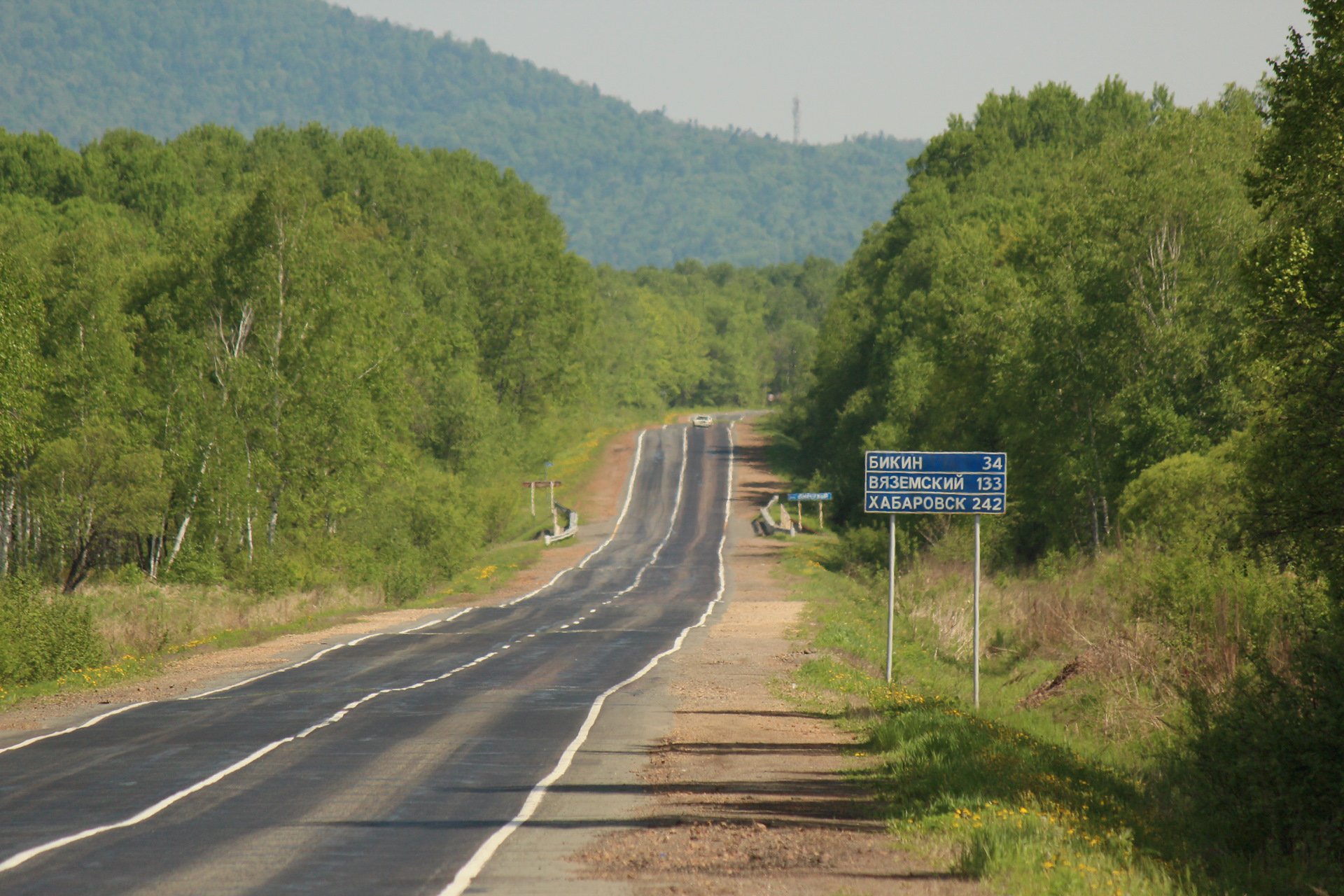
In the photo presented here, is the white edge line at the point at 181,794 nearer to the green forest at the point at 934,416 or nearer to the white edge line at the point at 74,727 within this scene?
the white edge line at the point at 74,727

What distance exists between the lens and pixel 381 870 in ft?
31.7

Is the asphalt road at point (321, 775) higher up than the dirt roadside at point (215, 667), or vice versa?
the asphalt road at point (321, 775)

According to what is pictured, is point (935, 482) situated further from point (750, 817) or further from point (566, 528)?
point (566, 528)

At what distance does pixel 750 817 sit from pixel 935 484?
9.13 metres

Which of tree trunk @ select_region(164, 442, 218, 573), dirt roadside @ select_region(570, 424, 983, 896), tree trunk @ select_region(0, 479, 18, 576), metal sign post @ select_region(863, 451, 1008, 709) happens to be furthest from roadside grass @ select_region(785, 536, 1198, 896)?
tree trunk @ select_region(0, 479, 18, 576)

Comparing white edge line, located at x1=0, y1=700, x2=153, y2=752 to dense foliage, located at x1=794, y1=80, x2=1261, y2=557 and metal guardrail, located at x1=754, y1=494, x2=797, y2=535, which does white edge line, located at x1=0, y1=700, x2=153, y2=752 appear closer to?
dense foliage, located at x1=794, y1=80, x2=1261, y2=557

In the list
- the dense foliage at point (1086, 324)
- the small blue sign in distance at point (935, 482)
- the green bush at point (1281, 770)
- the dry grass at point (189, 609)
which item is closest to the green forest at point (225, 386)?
the dry grass at point (189, 609)

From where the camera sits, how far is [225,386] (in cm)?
4362

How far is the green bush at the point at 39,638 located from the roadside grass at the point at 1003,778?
15.0 m

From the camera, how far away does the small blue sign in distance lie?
1886 cm

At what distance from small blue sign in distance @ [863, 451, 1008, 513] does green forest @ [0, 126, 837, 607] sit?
82.2 ft

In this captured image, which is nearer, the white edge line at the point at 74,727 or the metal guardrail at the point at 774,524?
the white edge line at the point at 74,727

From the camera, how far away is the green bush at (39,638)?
22.6m

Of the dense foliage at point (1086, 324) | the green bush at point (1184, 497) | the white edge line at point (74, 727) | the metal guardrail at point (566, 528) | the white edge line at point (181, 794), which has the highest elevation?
the dense foliage at point (1086, 324)
